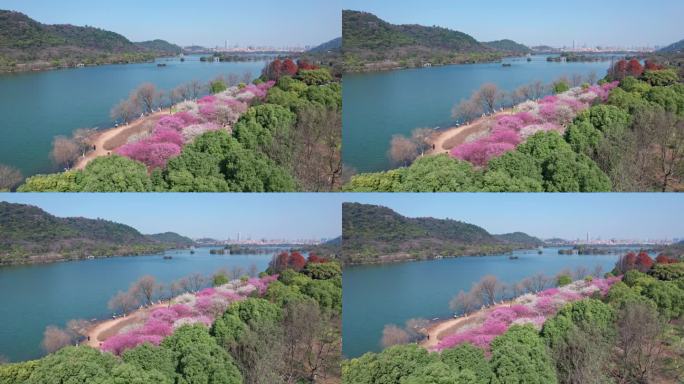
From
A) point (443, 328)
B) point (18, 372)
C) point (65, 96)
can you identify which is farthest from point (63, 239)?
point (443, 328)

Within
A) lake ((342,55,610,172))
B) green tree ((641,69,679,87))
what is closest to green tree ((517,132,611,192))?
lake ((342,55,610,172))

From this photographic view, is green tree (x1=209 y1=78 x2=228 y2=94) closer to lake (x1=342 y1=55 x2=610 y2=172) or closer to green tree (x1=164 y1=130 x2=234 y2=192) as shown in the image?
green tree (x1=164 y1=130 x2=234 y2=192)

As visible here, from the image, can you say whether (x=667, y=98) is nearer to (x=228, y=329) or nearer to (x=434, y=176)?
(x=434, y=176)

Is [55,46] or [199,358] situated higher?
[55,46]

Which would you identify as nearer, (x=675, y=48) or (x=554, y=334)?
(x=554, y=334)

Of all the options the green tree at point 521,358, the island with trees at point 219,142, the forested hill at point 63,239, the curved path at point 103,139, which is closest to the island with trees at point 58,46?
the island with trees at point 219,142

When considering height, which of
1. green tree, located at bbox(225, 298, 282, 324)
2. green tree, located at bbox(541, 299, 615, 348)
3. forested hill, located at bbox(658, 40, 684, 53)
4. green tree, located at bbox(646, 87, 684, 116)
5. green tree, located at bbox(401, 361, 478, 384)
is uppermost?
forested hill, located at bbox(658, 40, 684, 53)

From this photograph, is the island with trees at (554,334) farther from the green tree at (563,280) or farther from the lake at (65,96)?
the lake at (65,96)
